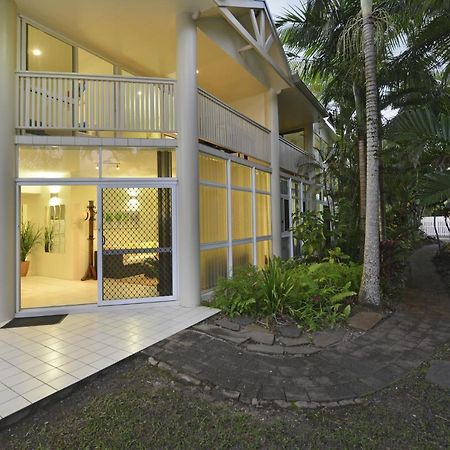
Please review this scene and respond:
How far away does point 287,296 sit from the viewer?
5.21 metres

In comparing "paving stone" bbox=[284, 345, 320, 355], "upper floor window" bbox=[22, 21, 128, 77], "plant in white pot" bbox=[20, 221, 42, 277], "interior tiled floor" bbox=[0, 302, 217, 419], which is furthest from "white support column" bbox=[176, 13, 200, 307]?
"plant in white pot" bbox=[20, 221, 42, 277]

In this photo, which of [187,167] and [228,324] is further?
[187,167]

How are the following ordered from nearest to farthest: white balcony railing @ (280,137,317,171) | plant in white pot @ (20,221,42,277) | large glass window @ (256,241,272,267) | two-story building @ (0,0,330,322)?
1. two-story building @ (0,0,330,322)
2. plant in white pot @ (20,221,42,277)
3. large glass window @ (256,241,272,267)
4. white balcony railing @ (280,137,317,171)

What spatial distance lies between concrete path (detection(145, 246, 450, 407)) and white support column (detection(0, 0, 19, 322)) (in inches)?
113

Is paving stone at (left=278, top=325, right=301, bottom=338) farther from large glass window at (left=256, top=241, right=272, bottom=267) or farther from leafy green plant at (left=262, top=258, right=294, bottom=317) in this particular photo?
large glass window at (left=256, top=241, right=272, bottom=267)

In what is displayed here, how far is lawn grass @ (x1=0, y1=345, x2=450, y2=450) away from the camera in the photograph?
247cm

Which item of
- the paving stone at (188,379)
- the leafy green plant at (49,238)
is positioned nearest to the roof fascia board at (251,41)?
the paving stone at (188,379)

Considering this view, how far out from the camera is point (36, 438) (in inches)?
99.5

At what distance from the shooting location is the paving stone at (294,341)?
4.34m

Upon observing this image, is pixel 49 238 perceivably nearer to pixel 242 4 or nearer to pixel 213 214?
pixel 213 214

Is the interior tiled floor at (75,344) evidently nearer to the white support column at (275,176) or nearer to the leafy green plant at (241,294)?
the leafy green plant at (241,294)

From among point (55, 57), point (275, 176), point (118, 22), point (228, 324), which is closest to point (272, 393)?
point (228, 324)

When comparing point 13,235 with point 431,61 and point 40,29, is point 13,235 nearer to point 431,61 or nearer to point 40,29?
point 40,29

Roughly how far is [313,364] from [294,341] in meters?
0.65
